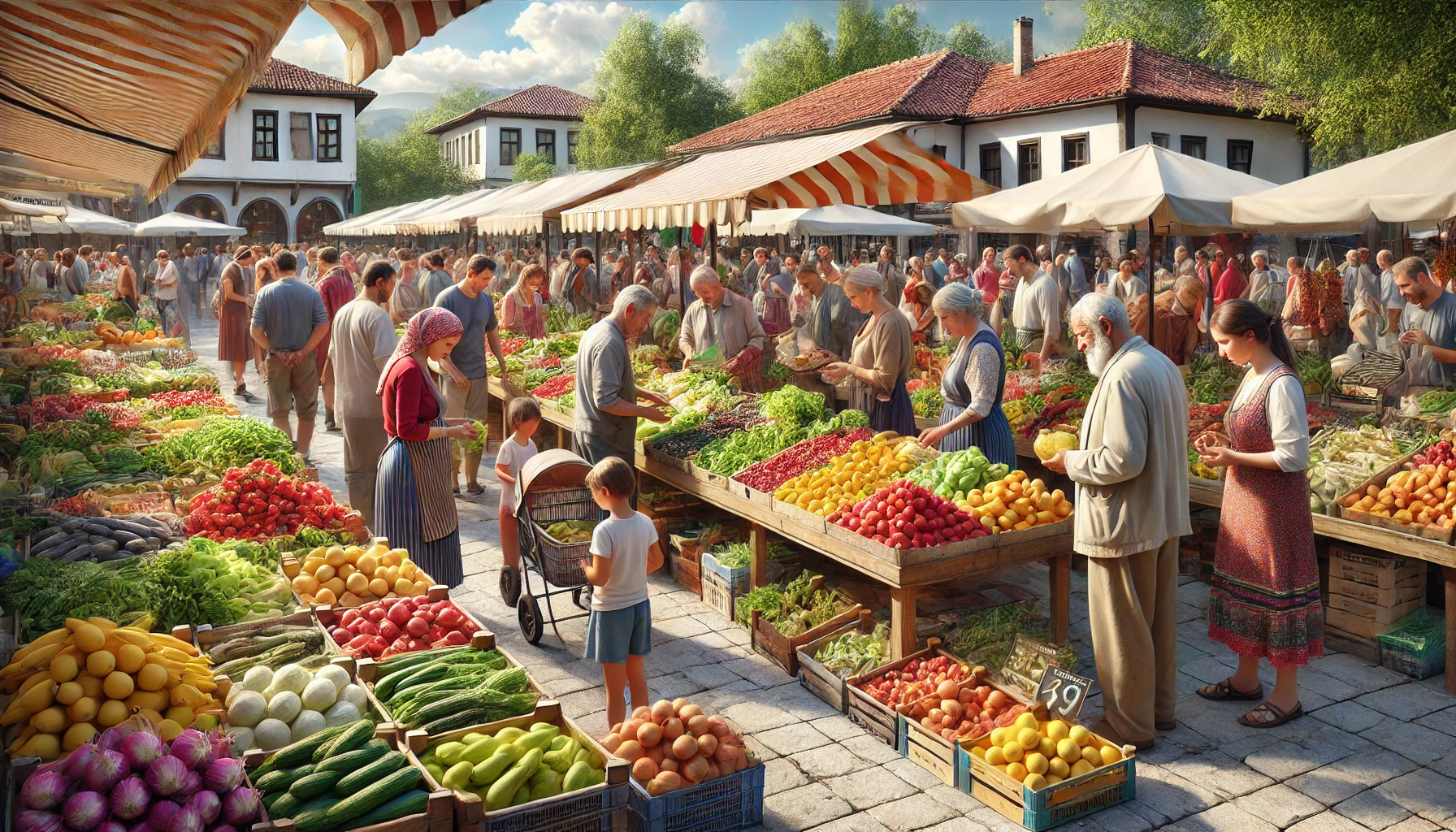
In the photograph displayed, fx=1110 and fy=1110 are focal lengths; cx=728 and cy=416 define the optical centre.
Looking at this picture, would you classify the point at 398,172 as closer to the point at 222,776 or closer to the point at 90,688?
the point at 90,688

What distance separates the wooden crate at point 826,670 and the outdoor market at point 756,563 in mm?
23

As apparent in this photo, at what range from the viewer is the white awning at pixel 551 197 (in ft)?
42.9

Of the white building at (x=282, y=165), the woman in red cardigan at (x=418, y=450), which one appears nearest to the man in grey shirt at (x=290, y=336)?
the woman in red cardigan at (x=418, y=450)

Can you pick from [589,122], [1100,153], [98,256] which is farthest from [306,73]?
[1100,153]

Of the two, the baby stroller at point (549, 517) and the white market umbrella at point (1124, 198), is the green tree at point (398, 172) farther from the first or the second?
the baby stroller at point (549, 517)

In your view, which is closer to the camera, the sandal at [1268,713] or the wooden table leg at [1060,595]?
the sandal at [1268,713]

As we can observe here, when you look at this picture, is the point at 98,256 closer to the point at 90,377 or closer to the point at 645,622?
the point at 90,377

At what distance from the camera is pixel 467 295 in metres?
8.67

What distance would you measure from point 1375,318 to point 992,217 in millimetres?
8503

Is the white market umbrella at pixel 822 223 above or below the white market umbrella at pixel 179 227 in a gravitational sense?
below

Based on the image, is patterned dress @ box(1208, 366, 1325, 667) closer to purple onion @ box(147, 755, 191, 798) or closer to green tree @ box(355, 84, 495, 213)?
purple onion @ box(147, 755, 191, 798)

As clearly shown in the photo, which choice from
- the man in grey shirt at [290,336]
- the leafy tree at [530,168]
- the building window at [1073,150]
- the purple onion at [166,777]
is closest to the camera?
the purple onion at [166,777]

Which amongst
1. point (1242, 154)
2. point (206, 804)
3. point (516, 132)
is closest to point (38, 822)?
point (206, 804)

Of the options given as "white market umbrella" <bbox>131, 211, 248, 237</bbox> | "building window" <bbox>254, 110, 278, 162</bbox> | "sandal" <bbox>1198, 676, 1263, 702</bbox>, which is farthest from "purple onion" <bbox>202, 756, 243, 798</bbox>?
"building window" <bbox>254, 110, 278, 162</bbox>
